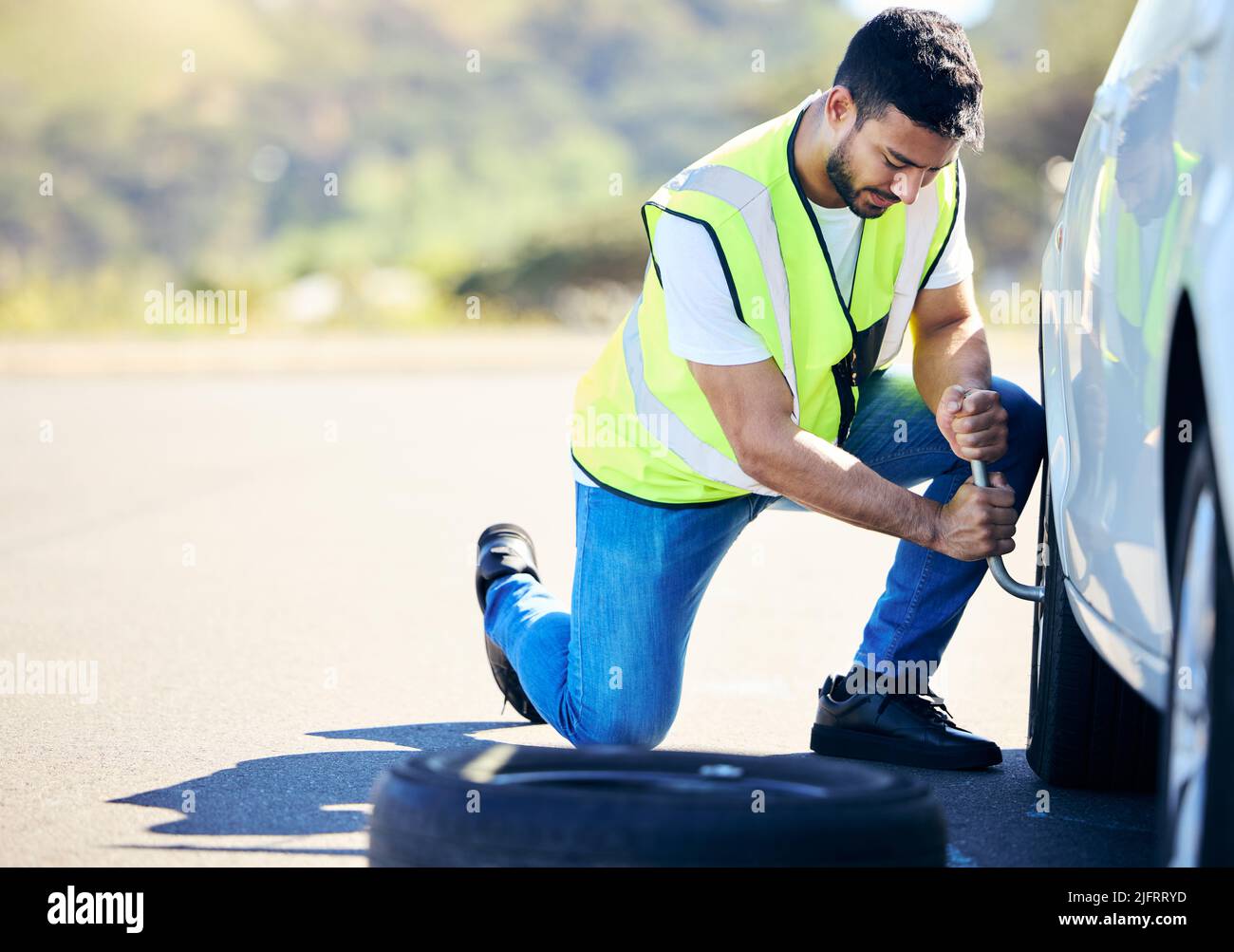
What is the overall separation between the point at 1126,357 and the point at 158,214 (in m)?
94.9

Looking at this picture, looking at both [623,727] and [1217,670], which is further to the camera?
[623,727]

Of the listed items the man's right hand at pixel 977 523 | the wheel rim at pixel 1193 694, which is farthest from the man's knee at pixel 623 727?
the wheel rim at pixel 1193 694

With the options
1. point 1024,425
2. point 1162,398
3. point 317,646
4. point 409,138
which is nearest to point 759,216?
point 1024,425

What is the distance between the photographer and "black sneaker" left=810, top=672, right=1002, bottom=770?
376cm

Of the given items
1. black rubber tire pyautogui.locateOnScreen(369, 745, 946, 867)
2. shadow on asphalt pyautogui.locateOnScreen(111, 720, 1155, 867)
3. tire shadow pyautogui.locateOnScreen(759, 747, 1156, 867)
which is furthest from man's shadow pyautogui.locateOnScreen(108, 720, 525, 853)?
tire shadow pyautogui.locateOnScreen(759, 747, 1156, 867)

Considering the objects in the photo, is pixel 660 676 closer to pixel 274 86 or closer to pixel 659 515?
pixel 659 515

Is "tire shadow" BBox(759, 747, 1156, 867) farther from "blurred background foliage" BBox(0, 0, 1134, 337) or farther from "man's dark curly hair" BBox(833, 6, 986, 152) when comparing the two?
"blurred background foliage" BBox(0, 0, 1134, 337)

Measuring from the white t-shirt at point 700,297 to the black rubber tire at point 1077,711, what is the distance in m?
0.68

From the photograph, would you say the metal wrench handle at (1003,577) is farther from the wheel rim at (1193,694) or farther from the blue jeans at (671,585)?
the wheel rim at (1193,694)

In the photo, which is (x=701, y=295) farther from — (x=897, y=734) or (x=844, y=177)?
(x=897, y=734)

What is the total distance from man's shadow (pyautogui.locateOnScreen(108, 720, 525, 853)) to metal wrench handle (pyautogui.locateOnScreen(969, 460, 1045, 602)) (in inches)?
46.0

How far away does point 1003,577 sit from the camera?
3.56m

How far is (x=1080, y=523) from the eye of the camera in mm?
2732

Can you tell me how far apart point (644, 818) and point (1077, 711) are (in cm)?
145
